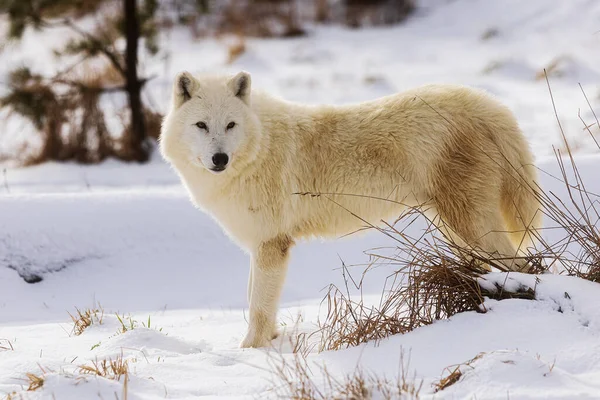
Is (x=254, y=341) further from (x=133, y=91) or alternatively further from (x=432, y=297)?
(x=133, y=91)

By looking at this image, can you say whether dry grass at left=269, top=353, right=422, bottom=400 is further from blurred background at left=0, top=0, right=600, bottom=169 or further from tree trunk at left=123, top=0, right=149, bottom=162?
tree trunk at left=123, top=0, right=149, bottom=162

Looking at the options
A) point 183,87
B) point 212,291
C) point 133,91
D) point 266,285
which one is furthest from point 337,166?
point 133,91

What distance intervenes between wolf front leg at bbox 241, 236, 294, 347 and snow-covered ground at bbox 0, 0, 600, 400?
0.62ft

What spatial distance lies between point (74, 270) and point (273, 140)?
2.71 m

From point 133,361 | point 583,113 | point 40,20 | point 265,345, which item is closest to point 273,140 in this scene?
point 265,345

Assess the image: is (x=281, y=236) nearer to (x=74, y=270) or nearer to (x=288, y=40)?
(x=74, y=270)

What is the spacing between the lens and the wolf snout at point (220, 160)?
4316 millimetres

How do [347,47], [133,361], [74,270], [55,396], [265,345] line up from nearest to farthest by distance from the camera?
[55,396] → [133,361] → [265,345] → [74,270] → [347,47]

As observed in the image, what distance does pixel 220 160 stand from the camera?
4.32 m

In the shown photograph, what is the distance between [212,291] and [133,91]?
17.6 ft

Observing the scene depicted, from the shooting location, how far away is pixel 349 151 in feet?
15.2

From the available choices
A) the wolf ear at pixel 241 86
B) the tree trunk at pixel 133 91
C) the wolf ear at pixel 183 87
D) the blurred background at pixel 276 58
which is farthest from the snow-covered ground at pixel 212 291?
the wolf ear at pixel 183 87

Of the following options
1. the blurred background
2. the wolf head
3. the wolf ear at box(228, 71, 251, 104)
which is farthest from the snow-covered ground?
the wolf ear at box(228, 71, 251, 104)

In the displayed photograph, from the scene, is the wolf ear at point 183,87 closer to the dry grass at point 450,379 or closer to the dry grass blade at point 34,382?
the dry grass blade at point 34,382
